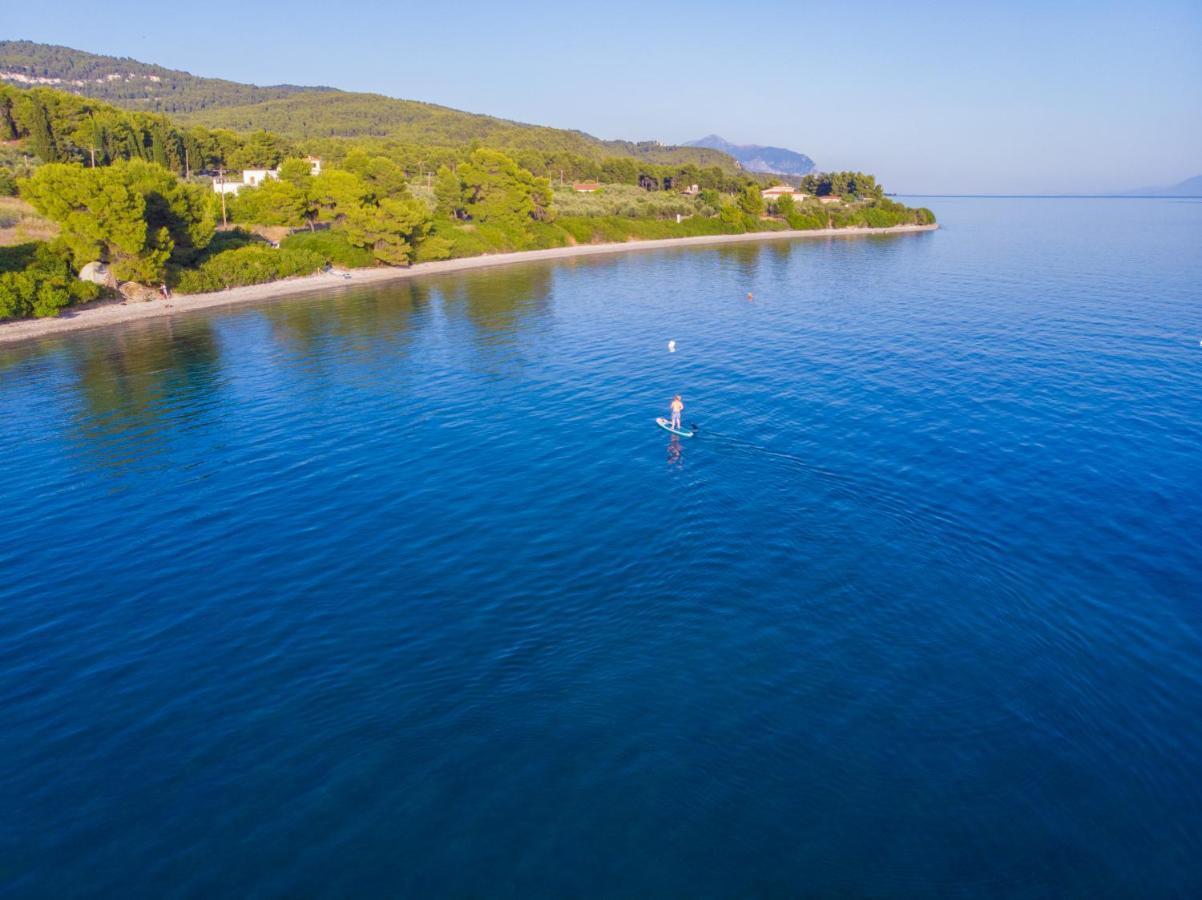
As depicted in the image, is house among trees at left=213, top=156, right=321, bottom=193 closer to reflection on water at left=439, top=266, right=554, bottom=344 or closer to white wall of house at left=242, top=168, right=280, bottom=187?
white wall of house at left=242, top=168, right=280, bottom=187

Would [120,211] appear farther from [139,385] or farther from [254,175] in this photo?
[254,175]

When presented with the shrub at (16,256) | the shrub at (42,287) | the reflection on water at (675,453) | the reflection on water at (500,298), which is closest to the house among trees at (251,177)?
the reflection on water at (500,298)

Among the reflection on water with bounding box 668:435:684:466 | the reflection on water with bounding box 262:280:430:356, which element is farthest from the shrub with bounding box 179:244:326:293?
the reflection on water with bounding box 668:435:684:466

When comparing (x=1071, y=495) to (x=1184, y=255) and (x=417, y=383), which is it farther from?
(x=1184, y=255)

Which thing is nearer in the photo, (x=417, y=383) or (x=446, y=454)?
(x=446, y=454)

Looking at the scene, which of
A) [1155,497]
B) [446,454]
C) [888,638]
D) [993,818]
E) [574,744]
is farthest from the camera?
[446,454]

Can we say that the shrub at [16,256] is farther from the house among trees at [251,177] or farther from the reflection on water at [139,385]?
the house among trees at [251,177]

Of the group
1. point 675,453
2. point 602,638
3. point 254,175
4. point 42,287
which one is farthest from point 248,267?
point 602,638

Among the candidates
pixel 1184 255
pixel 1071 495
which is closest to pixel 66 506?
pixel 1071 495
